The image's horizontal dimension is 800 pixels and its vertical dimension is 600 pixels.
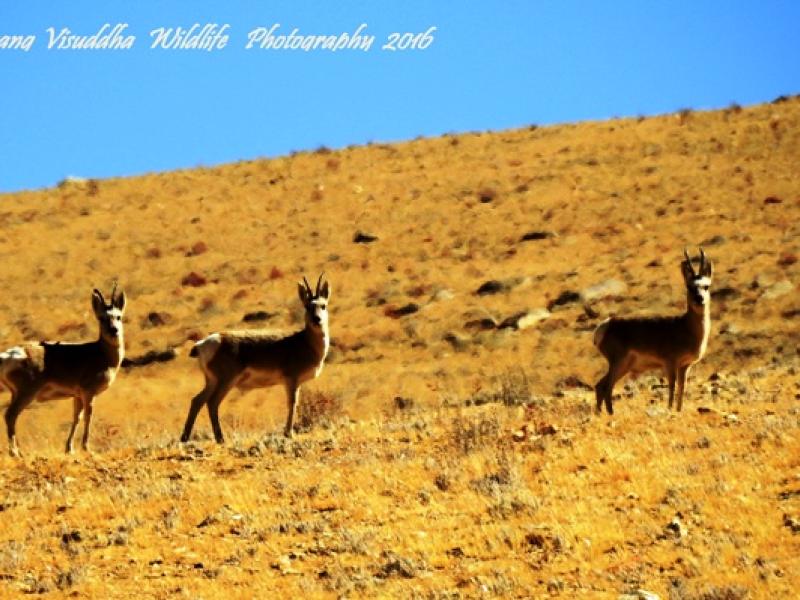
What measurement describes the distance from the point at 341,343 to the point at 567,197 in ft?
53.9

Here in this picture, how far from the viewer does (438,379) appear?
104 ft

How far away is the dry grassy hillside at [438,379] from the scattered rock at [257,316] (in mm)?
486

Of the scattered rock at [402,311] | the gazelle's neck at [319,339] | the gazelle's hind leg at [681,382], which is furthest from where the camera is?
the scattered rock at [402,311]

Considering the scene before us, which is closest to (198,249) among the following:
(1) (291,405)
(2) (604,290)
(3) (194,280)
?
(3) (194,280)

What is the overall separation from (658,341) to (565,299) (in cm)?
1758

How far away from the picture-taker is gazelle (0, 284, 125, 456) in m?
18.3

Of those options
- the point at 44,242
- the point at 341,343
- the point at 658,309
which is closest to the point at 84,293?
the point at 44,242

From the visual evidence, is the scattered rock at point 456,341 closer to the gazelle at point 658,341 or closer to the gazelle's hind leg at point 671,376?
the gazelle at point 658,341

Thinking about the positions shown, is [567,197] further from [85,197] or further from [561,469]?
[561,469]

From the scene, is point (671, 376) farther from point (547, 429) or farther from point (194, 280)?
point (194, 280)

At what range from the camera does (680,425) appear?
1512 cm

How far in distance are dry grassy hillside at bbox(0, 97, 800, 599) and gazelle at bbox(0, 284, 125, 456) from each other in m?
1.15

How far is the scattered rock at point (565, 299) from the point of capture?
1423 inches

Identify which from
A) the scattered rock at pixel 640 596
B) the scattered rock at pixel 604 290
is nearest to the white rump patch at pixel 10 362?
Result: the scattered rock at pixel 640 596
